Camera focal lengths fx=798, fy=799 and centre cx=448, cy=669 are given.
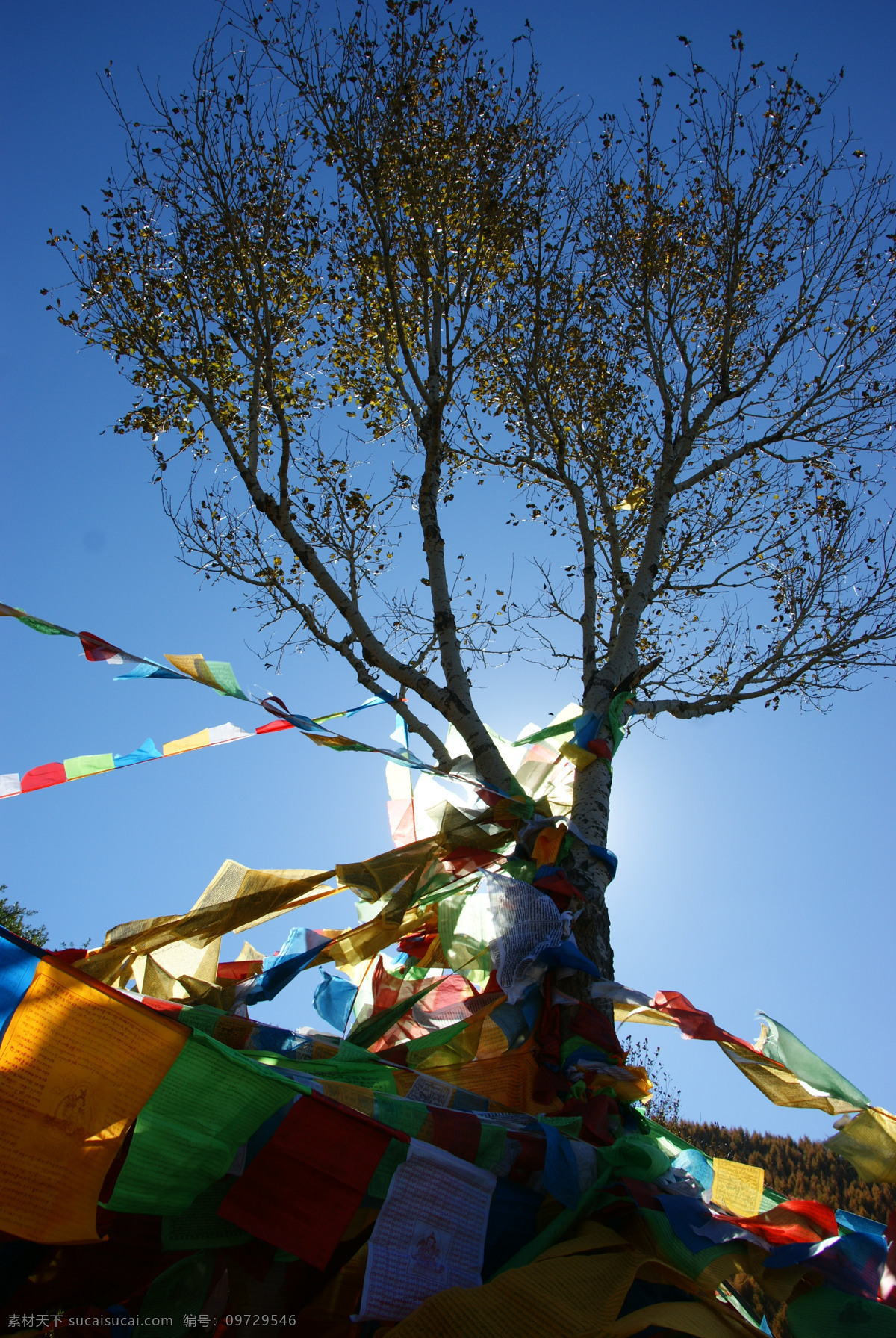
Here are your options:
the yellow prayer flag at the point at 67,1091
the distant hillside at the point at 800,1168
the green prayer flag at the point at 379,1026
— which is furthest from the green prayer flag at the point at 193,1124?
the distant hillside at the point at 800,1168

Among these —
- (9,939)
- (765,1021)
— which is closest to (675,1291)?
(765,1021)

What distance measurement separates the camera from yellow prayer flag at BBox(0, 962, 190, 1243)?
1.83 m

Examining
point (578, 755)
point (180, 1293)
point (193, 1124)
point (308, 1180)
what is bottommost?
point (180, 1293)

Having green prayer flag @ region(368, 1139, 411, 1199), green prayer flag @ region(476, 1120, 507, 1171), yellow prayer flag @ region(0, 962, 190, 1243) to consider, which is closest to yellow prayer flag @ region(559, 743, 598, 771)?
green prayer flag @ region(476, 1120, 507, 1171)

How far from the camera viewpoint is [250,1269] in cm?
218

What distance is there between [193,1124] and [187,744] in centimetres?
207

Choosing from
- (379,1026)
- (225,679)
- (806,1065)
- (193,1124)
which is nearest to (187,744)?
(225,679)

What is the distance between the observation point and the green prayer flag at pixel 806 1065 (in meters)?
2.84

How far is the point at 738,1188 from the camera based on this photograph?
9.87ft

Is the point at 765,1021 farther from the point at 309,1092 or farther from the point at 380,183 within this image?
the point at 380,183

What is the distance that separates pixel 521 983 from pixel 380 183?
5.89 metres

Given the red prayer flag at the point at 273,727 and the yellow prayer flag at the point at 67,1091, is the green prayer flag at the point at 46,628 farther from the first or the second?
the yellow prayer flag at the point at 67,1091

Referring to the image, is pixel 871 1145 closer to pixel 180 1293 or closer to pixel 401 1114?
pixel 401 1114

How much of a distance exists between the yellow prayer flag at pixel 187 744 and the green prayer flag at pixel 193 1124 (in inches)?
74.3
